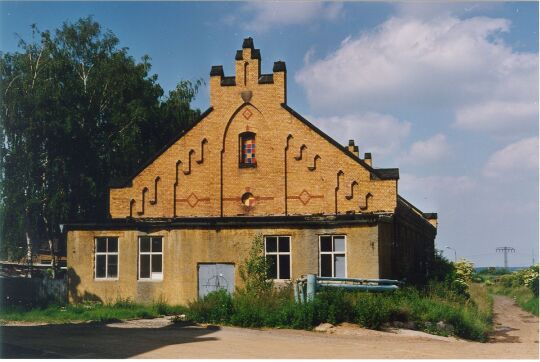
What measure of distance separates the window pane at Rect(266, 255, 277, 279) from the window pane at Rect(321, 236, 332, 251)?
182 centimetres

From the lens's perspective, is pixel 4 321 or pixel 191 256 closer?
pixel 4 321

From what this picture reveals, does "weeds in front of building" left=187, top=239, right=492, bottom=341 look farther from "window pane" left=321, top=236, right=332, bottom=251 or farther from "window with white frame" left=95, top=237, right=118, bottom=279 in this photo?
"window with white frame" left=95, top=237, right=118, bottom=279

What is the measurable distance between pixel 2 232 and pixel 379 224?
19656 millimetres

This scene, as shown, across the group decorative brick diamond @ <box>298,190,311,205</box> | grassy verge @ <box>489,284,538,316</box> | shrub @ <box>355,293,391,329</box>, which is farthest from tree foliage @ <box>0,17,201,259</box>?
grassy verge @ <box>489,284,538,316</box>

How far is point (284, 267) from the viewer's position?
2294 centimetres

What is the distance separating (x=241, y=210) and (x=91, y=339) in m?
12.2

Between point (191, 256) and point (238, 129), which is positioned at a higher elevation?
point (238, 129)

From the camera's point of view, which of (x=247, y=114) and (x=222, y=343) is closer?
(x=222, y=343)

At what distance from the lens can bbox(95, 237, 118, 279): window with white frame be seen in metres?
24.5

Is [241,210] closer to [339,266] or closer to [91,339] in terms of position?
[339,266]

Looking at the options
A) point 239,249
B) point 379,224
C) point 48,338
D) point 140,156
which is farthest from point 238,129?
point 48,338

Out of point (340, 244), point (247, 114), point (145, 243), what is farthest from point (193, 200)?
point (340, 244)

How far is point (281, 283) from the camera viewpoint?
22.7m

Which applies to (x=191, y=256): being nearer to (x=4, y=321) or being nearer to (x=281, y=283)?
(x=281, y=283)
